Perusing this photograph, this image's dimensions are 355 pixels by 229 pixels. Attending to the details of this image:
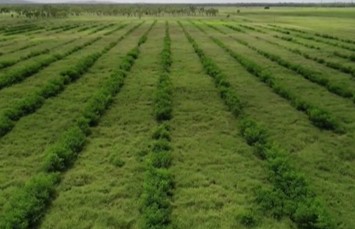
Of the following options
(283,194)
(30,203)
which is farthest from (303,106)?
(30,203)

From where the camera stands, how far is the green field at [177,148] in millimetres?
10352

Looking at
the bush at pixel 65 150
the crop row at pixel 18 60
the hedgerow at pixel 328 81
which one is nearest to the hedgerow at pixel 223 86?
the hedgerow at pixel 328 81

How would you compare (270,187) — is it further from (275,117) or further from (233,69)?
(233,69)

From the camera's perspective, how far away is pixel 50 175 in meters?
11.9

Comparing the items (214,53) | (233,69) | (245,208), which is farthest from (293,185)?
(214,53)

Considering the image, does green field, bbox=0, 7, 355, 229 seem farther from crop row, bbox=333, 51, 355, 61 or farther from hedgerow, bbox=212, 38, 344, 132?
crop row, bbox=333, 51, 355, 61

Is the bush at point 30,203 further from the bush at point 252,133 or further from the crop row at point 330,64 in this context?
the crop row at point 330,64

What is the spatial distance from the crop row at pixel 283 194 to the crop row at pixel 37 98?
8.82m

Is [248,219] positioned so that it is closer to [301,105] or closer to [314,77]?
[301,105]

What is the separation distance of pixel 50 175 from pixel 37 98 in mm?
8491

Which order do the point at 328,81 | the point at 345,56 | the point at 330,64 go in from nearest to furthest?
the point at 328,81 < the point at 330,64 < the point at 345,56

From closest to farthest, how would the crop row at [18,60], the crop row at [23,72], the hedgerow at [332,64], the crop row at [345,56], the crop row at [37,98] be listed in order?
the crop row at [37,98], the crop row at [23,72], the hedgerow at [332,64], the crop row at [18,60], the crop row at [345,56]

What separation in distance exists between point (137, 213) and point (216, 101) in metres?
10.7

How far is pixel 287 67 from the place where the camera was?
28797 millimetres
